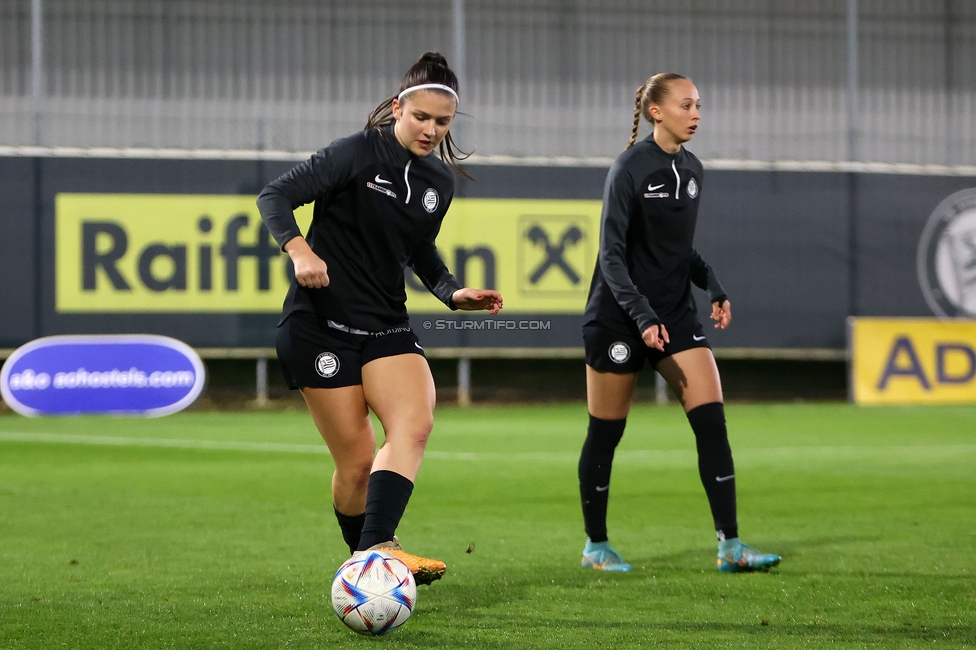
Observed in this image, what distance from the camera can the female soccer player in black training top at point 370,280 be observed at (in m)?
4.52

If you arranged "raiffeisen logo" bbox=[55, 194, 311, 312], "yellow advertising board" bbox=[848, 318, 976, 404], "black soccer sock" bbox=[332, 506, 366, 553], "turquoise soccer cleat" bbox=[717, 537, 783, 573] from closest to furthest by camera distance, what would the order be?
"black soccer sock" bbox=[332, 506, 366, 553] → "turquoise soccer cleat" bbox=[717, 537, 783, 573] → "raiffeisen logo" bbox=[55, 194, 311, 312] → "yellow advertising board" bbox=[848, 318, 976, 404]

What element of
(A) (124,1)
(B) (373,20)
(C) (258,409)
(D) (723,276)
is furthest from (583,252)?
(A) (124,1)

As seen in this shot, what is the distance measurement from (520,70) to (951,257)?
27.1 ft

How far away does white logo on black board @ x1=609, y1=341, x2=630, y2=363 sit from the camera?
5.71 m

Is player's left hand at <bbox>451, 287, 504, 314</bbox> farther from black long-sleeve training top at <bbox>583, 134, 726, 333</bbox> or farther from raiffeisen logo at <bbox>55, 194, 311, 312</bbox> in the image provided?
raiffeisen logo at <bbox>55, 194, 311, 312</bbox>

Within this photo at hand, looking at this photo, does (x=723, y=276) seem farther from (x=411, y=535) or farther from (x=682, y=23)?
(x=411, y=535)

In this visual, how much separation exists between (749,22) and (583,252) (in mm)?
8417

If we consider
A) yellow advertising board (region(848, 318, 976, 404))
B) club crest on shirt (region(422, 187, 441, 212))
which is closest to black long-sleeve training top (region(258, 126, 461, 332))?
club crest on shirt (region(422, 187, 441, 212))

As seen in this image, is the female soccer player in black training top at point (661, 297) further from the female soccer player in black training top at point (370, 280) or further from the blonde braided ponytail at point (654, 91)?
the female soccer player in black training top at point (370, 280)

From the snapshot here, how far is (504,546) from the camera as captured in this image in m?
6.45

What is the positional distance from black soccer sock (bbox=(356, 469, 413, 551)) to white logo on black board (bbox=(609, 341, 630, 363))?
1.56 meters

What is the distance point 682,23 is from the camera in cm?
2427

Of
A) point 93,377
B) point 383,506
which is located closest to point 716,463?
point 383,506

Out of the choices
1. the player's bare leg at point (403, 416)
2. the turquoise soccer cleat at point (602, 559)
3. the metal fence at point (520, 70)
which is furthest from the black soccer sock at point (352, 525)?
the metal fence at point (520, 70)
